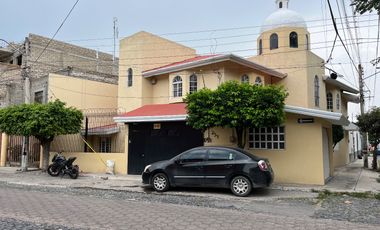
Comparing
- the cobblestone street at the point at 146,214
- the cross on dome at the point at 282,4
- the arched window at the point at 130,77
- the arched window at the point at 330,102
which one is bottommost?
the cobblestone street at the point at 146,214

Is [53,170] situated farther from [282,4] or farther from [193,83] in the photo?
[282,4]

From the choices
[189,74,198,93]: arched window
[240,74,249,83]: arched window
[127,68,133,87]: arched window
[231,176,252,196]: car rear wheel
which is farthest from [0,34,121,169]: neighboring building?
[231,176,252,196]: car rear wheel

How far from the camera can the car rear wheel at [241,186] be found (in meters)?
11.4

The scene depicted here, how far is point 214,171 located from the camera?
11.9 metres

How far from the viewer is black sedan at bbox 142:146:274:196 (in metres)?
11.4

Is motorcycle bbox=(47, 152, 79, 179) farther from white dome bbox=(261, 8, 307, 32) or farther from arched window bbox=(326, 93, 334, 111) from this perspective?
arched window bbox=(326, 93, 334, 111)

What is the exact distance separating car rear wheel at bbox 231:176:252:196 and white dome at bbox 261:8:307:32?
46.8 ft

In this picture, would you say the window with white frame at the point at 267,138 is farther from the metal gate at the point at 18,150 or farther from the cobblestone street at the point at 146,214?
the metal gate at the point at 18,150

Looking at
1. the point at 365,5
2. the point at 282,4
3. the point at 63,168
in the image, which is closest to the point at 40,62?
the point at 63,168

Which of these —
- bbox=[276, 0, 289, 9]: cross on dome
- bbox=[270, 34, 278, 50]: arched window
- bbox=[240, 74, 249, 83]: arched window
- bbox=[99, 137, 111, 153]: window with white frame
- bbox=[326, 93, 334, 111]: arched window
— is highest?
bbox=[276, 0, 289, 9]: cross on dome

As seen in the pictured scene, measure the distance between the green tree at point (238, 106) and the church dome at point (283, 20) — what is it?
1079cm

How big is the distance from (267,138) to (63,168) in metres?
9.41

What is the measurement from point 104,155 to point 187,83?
5920 millimetres

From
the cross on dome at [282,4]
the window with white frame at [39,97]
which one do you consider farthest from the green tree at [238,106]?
the window with white frame at [39,97]
